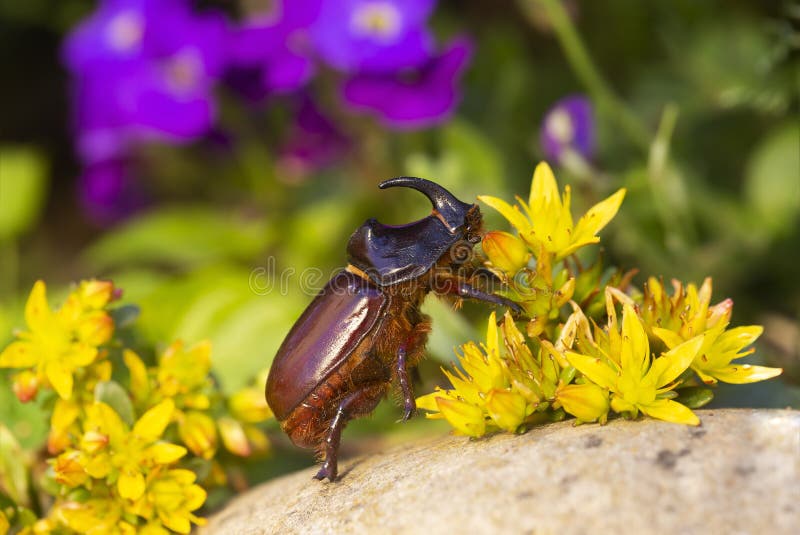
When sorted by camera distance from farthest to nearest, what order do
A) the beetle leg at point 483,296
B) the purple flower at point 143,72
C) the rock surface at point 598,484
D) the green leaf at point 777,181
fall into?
the purple flower at point 143,72 < the green leaf at point 777,181 < the beetle leg at point 483,296 < the rock surface at point 598,484

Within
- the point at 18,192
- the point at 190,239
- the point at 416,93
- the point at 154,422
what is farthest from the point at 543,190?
the point at 18,192

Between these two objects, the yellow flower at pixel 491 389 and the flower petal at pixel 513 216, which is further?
the flower petal at pixel 513 216

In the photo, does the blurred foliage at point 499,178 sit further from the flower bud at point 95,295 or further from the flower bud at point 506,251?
the flower bud at point 506,251

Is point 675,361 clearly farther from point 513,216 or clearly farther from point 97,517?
point 97,517

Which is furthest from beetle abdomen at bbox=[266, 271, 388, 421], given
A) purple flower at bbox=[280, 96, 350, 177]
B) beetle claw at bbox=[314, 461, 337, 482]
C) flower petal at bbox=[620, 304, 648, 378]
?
purple flower at bbox=[280, 96, 350, 177]

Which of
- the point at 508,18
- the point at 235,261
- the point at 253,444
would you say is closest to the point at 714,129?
the point at 508,18

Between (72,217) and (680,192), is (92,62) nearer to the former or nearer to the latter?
(72,217)

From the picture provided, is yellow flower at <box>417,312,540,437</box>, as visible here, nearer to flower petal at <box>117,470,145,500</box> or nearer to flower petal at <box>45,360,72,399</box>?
flower petal at <box>117,470,145,500</box>

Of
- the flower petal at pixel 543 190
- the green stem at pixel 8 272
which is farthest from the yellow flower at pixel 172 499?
the green stem at pixel 8 272
